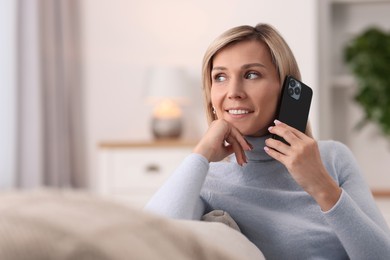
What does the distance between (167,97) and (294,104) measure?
2.62 m

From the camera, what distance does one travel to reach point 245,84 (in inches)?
49.8

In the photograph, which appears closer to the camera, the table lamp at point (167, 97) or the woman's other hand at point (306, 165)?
the woman's other hand at point (306, 165)

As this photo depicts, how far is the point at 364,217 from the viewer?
44.9 inches

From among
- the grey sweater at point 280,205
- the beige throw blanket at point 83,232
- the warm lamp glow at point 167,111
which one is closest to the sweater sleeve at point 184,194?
the grey sweater at point 280,205

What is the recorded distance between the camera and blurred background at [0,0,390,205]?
146 inches

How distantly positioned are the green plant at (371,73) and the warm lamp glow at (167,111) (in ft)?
3.61

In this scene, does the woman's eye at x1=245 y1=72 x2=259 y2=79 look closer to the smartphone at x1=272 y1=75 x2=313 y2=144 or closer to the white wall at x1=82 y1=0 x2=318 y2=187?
the smartphone at x1=272 y1=75 x2=313 y2=144

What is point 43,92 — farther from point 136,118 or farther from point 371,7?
point 371,7

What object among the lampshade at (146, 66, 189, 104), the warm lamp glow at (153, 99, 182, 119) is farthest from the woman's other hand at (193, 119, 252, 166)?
the warm lamp glow at (153, 99, 182, 119)

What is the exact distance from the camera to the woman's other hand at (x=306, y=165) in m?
1.12

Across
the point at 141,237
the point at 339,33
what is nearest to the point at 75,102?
the point at 339,33

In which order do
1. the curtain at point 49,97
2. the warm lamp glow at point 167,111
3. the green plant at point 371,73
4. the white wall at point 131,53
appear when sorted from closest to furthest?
1. the curtain at point 49,97
2. the warm lamp glow at point 167,111
3. the white wall at point 131,53
4. the green plant at point 371,73

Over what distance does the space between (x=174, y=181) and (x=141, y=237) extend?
614mm

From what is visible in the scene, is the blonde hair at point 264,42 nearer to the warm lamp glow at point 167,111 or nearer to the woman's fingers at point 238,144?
the woman's fingers at point 238,144
